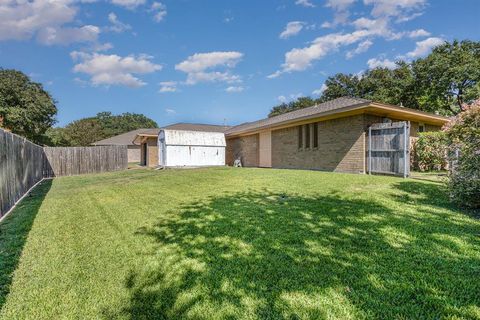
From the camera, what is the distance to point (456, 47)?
24.9 metres

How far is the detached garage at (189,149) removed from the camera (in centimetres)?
1938

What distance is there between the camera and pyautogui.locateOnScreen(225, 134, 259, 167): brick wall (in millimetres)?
18906

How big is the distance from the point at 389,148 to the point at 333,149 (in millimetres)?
2454

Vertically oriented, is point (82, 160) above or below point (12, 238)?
above

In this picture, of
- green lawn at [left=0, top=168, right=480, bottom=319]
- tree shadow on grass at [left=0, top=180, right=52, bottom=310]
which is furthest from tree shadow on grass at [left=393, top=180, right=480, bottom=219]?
tree shadow on grass at [left=0, top=180, right=52, bottom=310]

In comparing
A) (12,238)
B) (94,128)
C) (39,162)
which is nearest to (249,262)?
(12,238)

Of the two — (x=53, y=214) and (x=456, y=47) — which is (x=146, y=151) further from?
(x=456, y=47)

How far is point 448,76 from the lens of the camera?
23969mm

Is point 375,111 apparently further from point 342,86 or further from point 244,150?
point 342,86

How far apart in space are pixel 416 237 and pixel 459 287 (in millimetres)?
1112

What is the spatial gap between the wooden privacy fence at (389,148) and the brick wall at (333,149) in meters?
0.40

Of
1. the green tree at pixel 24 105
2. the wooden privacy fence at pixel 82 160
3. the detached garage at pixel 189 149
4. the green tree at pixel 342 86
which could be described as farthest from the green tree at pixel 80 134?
the green tree at pixel 342 86

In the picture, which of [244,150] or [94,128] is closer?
[244,150]

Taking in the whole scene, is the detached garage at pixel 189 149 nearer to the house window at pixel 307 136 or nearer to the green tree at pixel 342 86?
the house window at pixel 307 136
